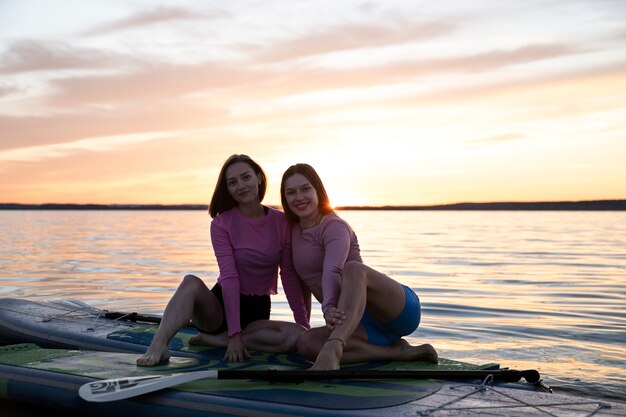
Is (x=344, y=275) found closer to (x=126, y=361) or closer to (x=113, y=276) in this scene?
(x=126, y=361)

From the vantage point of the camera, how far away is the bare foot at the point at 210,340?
5.18 metres

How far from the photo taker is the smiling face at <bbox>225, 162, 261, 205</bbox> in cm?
489

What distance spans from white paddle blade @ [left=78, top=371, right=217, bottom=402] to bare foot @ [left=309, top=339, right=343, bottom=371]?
0.62 metres

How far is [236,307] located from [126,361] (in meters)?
0.80

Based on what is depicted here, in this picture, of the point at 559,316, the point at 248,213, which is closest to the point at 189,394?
the point at 248,213

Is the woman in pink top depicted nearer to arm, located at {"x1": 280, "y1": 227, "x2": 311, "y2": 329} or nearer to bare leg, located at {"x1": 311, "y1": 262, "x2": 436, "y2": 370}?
arm, located at {"x1": 280, "y1": 227, "x2": 311, "y2": 329}

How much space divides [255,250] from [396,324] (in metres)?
1.12

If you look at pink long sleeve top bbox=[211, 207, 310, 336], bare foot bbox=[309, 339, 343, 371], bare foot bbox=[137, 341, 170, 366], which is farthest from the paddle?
pink long sleeve top bbox=[211, 207, 310, 336]

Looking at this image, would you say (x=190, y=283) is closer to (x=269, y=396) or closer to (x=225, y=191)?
(x=225, y=191)

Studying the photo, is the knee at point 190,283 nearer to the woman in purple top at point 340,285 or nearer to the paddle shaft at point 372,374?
the woman in purple top at point 340,285

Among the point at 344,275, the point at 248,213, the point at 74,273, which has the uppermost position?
the point at 248,213

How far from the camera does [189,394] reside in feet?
12.7

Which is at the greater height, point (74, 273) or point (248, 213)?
point (248, 213)

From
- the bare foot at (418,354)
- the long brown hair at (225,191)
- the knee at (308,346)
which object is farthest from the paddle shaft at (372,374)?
the long brown hair at (225,191)
